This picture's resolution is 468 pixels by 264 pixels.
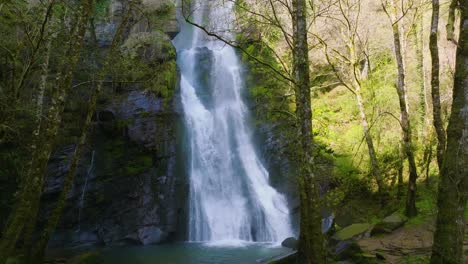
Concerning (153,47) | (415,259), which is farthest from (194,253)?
(153,47)

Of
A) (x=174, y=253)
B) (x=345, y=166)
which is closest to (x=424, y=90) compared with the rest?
(x=345, y=166)

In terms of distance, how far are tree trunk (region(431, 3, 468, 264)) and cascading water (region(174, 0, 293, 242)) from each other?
10532 millimetres

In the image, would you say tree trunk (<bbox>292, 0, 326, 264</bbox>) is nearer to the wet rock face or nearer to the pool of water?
the pool of water

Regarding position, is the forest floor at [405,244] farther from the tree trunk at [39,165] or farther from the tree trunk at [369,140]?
the tree trunk at [39,165]

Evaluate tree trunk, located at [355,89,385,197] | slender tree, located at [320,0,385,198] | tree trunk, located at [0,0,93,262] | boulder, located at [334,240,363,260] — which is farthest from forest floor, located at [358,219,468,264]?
tree trunk, located at [0,0,93,262]

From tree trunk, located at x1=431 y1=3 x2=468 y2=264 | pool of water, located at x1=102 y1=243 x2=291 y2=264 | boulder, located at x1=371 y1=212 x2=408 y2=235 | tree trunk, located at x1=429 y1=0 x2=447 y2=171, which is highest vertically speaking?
tree trunk, located at x1=429 y1=0 x2=447 y2=171

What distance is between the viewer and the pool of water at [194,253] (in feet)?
42.9

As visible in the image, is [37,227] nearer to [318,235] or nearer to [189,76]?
[189,76]

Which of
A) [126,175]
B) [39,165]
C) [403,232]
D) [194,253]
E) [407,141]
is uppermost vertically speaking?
[407,141]

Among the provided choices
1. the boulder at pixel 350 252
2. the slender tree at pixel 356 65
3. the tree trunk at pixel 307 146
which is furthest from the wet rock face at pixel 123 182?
the tree trunk at pixel 307 146

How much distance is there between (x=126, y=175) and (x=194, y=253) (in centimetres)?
607

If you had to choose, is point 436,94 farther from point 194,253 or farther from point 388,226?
point 194,253

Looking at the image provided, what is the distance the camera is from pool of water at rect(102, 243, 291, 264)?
42.9ft

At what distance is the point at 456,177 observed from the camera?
457 cm
